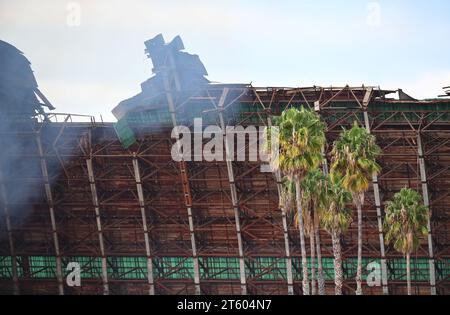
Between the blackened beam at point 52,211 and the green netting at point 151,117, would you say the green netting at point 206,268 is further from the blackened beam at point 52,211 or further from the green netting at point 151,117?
the green netting at point 151,117

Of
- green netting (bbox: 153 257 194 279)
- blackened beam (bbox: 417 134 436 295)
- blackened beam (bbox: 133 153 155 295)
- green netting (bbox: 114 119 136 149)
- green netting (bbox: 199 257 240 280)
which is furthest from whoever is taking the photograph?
green netting (bbox: 153 257 194 279)

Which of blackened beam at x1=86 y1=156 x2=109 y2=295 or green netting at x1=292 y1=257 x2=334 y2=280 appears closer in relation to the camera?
blackened beam at x1=86 y1=156 x2=109 y2=295

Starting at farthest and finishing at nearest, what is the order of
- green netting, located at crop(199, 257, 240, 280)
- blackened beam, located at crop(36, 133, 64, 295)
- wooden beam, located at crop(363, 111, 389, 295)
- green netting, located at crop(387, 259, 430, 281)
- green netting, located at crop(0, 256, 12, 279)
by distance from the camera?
green netting, located at crop(0, 256, 12, 279) < green netting, located at crop(199, 257, 240, 280) < blackened beam, located at crop(36, 133, 64, 295) < green netting, located at crop(387, 259, 430, 281) < wooden beam, located at crop(363, 111, 389, 295)

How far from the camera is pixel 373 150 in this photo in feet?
137

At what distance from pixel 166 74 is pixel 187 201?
9726 mm

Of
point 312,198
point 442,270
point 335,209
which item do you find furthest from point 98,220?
point 442,270

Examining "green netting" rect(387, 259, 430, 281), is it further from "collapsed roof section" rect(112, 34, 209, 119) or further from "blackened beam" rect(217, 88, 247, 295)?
"collapsed roof section" rect(112, 34, 209, 119)

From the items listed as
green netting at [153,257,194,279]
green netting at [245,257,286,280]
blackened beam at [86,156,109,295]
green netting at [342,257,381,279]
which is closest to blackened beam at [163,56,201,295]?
green netting at [153,257,194,279]

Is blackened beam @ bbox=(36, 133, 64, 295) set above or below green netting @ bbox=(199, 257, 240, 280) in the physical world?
above

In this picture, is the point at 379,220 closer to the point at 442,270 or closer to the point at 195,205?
the point at 442,270

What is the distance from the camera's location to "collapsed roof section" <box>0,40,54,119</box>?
5266 cm

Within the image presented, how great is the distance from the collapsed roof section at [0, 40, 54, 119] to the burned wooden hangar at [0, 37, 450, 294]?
1175 mm

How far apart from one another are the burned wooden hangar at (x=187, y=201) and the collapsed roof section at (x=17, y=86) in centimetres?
118
